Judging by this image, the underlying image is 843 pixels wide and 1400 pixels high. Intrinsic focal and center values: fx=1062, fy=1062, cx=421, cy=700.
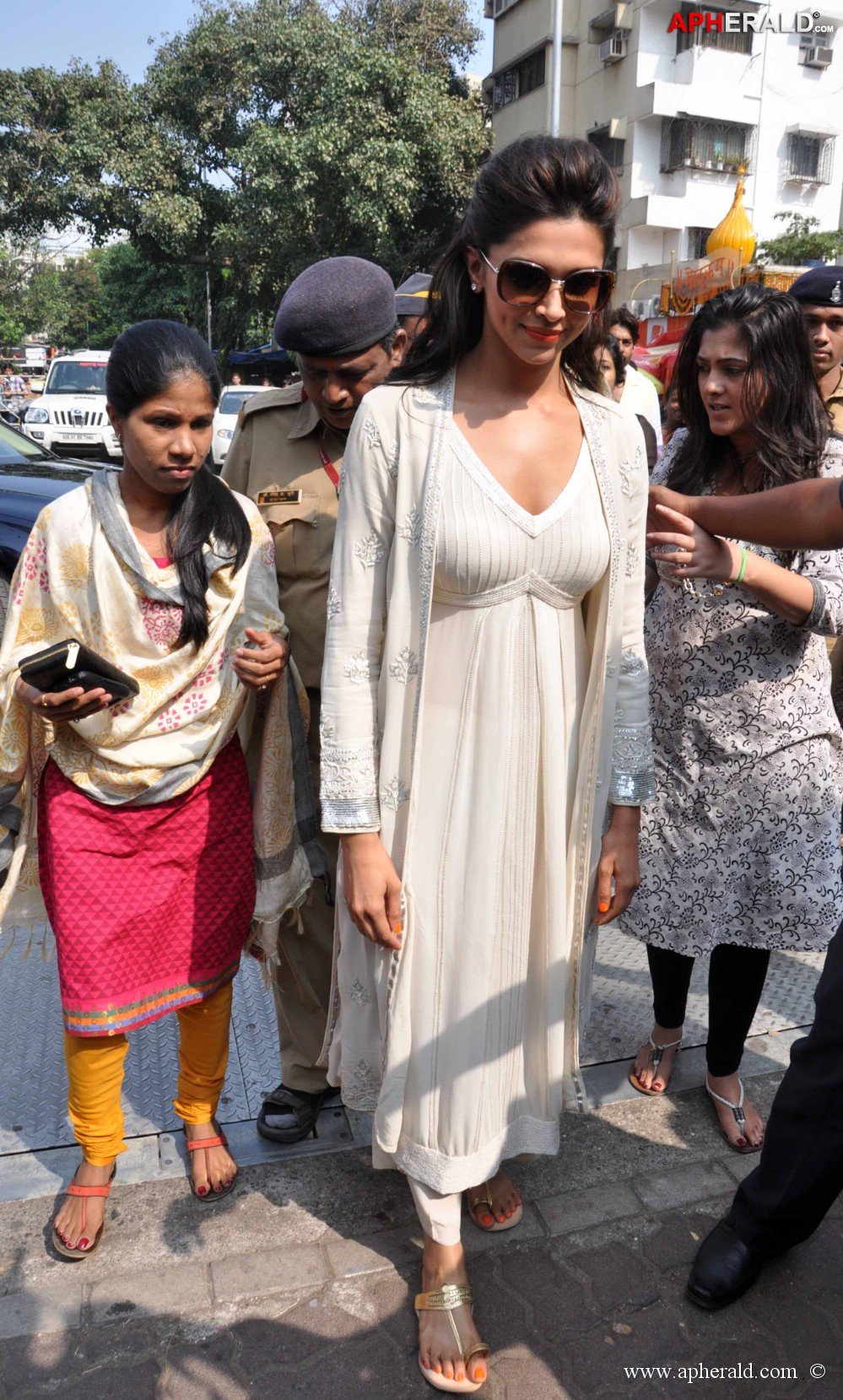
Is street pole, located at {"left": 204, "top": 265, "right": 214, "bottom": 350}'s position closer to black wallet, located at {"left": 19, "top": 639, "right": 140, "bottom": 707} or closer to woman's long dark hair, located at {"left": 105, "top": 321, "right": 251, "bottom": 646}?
woman's long dark hair, located at {"left": 105, "top": 321, "right": 251, "bottom": 646}

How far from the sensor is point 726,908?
251 centimetres

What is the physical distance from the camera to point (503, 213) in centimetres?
175

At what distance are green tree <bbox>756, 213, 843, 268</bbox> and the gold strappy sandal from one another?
898 inches

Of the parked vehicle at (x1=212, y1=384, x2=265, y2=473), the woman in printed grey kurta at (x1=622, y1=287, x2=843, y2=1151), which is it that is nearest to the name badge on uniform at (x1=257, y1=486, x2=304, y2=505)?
the woman in printed grey kurta at (x1=622, y1=287, x2=843, y2=1151)

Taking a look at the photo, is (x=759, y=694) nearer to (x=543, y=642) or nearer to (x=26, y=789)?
(x=543, y=642)

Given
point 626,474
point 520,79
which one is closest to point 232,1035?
point 626,474

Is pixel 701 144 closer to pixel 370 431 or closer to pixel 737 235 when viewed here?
pixel 737 235

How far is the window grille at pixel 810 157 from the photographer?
2628 centimetres

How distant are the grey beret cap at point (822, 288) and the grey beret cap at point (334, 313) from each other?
1.62 metres

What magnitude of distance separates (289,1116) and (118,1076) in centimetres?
48

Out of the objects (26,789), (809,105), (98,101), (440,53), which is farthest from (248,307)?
(26,789)

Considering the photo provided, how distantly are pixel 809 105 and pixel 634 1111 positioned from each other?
29.6m

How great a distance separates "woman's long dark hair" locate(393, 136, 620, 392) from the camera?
1.72 meters

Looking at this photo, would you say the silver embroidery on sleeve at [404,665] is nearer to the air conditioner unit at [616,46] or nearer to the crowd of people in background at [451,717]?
the crowd of people in background at [451,717]
